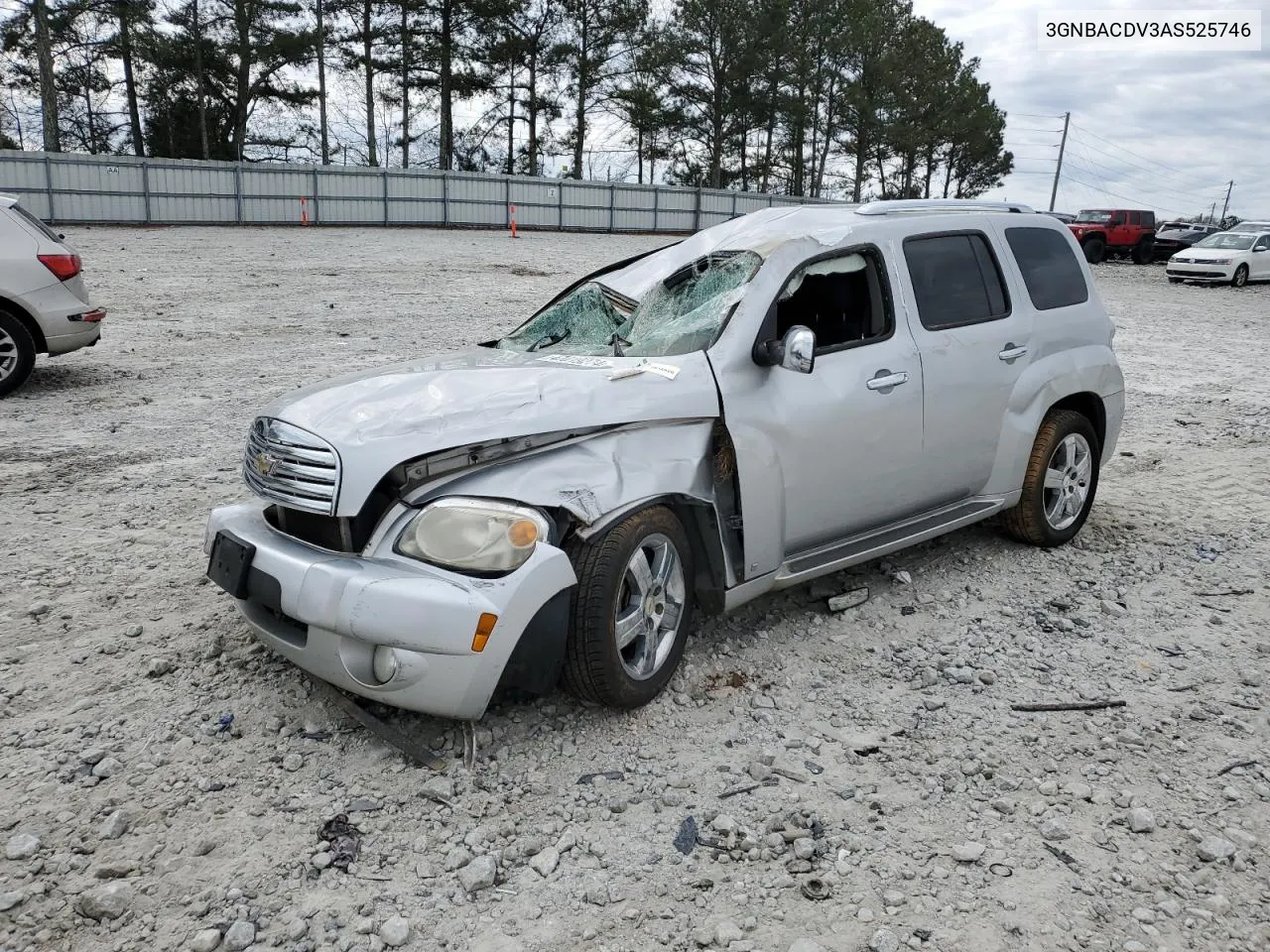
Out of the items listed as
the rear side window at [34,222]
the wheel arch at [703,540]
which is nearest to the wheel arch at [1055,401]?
Answer: the wheel arch at [703,540]

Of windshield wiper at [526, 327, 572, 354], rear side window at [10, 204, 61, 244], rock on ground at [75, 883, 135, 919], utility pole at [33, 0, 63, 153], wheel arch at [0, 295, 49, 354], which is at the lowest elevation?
rock on ground at [75, 883, 135, 919]

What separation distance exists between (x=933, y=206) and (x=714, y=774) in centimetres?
307

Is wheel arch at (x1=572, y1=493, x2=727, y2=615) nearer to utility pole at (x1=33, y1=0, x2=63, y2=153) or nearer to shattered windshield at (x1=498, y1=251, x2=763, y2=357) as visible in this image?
shattered windshield at (x1=498, y1=251, x2=763, y2=357)

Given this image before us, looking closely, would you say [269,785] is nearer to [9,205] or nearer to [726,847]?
[726,847]

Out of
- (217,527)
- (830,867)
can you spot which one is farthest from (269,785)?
(830,867)

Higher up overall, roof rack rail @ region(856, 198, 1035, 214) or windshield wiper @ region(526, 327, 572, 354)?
roof rack rail @ region(856, 198, 1035, 214)

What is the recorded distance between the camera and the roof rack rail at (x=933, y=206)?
15.6 feet

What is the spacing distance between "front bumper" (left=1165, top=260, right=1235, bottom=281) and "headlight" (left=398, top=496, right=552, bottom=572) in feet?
89.7

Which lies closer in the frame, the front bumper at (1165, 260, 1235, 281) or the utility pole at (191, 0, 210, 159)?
the front bumper at (1165, 260, 1235, 281)

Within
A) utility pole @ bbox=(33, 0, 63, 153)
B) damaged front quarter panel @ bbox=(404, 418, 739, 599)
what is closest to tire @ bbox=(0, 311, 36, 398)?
damaged front quarter panel @ bbox=(404, 418, 739, 599)

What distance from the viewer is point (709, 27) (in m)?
42.7

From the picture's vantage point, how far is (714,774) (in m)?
3.36

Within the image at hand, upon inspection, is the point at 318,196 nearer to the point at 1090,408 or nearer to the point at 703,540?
the point at 1090,408

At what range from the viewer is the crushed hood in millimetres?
3309
